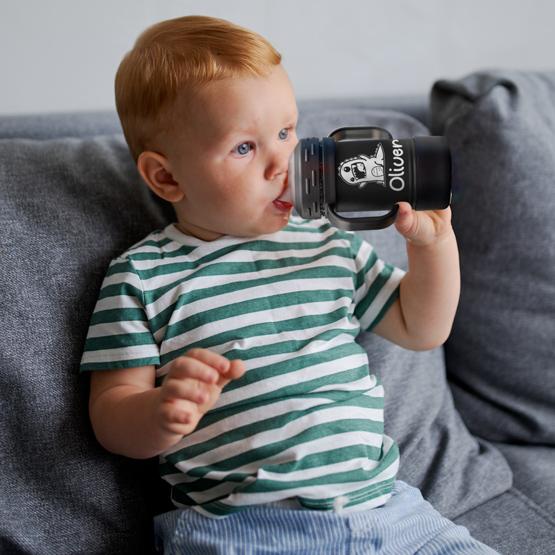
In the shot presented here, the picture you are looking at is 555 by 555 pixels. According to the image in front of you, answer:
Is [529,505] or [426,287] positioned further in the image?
[529,505]

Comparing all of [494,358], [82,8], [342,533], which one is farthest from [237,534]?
[82,8]

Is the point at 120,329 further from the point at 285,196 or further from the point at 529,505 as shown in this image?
the point at 529,505

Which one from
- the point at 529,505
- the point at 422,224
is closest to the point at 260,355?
the point at 422,224

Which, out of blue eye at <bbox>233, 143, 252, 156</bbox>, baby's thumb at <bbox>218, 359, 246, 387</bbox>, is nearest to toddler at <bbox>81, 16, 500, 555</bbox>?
blue eye at <bbox>233, 143, 252, 156</bbox>

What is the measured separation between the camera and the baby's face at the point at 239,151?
958mm

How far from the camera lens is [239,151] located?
38.7 inches

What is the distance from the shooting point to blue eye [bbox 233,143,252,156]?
3.22 feet

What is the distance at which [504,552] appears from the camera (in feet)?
3.53

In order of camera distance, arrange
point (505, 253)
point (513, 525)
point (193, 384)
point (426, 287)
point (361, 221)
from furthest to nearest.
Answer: point (505, 253), point (513, 525), point (426, 287), point (361, 221), point (193, 384)

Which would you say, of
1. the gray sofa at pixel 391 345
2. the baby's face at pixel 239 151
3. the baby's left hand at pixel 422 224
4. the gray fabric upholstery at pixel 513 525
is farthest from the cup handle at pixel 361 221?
the gray fabric upholstery at pixel 513 525

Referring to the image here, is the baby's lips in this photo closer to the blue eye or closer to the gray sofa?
the blue eye

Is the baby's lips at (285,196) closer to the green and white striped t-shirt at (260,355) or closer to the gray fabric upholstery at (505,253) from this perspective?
the green and white striped t-shirt at (260,355)

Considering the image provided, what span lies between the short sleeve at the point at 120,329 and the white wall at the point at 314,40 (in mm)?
509

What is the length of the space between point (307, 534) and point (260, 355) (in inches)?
8.8
